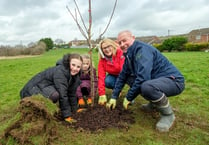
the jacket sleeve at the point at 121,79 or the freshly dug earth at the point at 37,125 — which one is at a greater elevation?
the jacket sleeve at the point at 121,79

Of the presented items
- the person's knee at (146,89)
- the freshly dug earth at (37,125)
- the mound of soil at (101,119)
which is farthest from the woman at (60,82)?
the person's knee at (146,89)

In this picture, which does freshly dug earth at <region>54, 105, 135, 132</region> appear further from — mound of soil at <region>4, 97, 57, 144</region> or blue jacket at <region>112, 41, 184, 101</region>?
mound of soil at <region>4, 97, 57, 144</region>

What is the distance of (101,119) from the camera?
298cm

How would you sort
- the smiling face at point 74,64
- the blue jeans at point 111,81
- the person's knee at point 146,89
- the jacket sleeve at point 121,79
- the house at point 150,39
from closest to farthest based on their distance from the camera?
the person's knee at point 146,89
the smiling face at point 74,64
the jacket sleeve at point 121,79
the blue jeans at point 111,81
the house at point 150,39

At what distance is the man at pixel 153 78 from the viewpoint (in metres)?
2.63

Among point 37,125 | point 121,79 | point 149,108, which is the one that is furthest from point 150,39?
point 37,125

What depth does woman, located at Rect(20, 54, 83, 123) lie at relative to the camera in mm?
2967

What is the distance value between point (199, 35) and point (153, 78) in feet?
174

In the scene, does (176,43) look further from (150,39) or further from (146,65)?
(146,65)

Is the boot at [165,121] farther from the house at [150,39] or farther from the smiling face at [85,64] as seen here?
the house at [150,39]

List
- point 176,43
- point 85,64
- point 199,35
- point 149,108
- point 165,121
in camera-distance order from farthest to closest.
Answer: point 199,35 → point 176,43 → point 85,64 → point 149,108 → point 165,121

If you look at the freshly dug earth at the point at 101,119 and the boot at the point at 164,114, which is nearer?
the boot at the point at 164,114

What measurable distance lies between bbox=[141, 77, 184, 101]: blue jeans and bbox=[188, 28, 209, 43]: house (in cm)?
5172

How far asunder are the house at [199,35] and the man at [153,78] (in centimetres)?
5166
